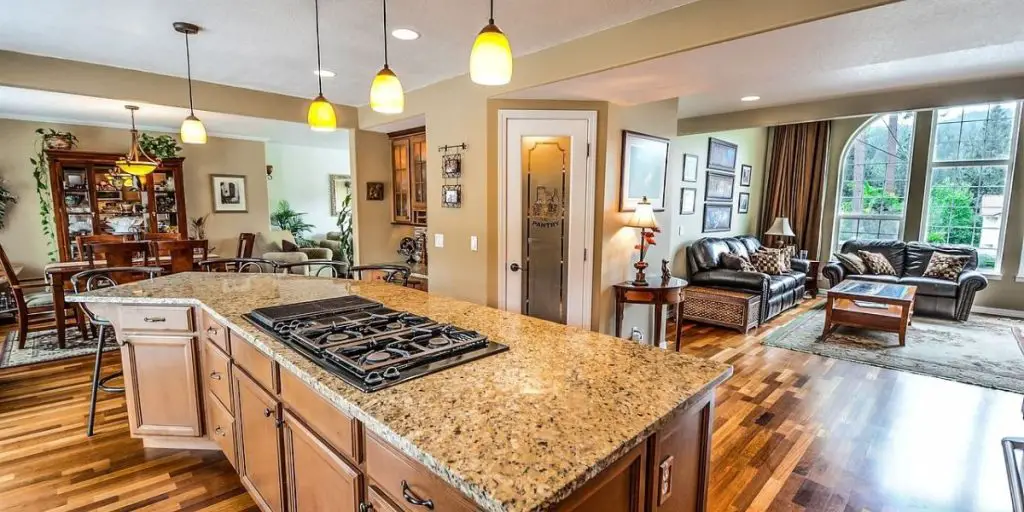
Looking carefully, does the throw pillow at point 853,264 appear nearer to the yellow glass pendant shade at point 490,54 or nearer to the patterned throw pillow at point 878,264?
the patterned throw pillow at point 878,264

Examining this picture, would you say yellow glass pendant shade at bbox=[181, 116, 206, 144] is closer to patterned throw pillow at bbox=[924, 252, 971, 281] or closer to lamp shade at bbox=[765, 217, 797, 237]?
lamp shade at bbox=[765, 217, 797, 237]

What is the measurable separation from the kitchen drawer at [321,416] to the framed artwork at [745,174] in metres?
7.33

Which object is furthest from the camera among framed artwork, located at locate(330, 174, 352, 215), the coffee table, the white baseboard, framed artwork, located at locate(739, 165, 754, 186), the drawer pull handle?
framed artwork, located at locate(330, 174, 352, 215)

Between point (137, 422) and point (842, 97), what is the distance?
6.43 metres

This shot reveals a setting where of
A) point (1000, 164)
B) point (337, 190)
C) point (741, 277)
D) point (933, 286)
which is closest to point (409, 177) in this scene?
point (741, 277)

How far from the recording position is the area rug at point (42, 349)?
3963 mm

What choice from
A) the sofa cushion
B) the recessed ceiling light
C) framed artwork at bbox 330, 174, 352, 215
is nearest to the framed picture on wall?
the sofa cushion

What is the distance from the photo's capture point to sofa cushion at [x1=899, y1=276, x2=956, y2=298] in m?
5.65

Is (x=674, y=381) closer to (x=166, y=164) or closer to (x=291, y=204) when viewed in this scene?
(x=166, y=164)

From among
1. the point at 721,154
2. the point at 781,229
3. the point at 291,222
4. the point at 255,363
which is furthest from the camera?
the point at 291,222

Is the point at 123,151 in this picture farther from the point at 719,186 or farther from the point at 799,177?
the point at 799,177

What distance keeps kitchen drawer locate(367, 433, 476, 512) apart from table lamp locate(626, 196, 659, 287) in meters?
2.87

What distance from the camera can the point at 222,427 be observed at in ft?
7.52

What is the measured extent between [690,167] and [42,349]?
716cm
